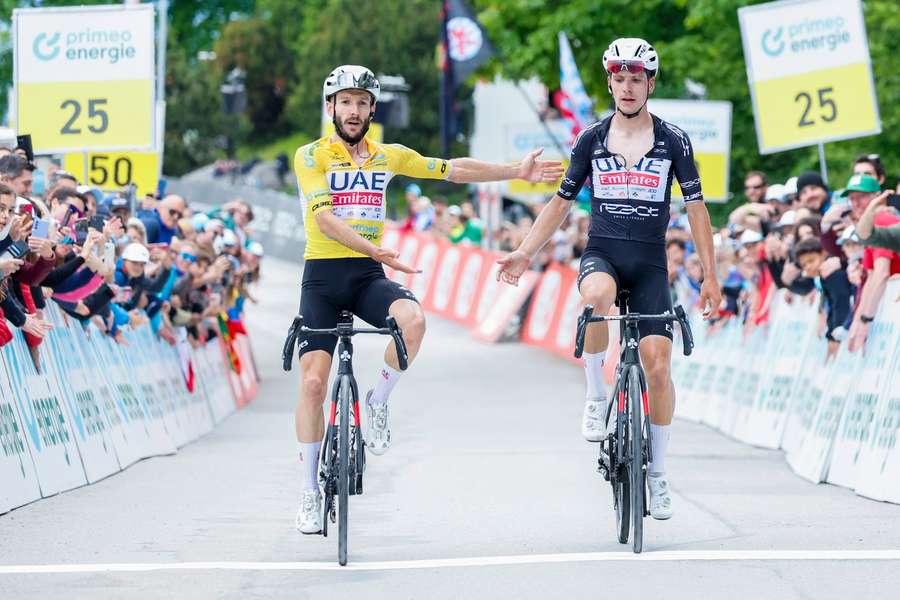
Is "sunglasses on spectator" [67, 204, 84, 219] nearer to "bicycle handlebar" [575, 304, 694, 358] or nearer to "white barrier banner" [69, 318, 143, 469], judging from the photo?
"white barrier banner" [69, 318, 143, 469]

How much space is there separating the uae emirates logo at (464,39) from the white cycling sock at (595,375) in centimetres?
2685

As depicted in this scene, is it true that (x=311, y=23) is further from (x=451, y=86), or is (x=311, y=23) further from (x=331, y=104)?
(x=331, y=104)

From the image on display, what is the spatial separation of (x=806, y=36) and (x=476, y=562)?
12525mm

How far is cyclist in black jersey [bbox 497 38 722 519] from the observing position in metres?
10.3

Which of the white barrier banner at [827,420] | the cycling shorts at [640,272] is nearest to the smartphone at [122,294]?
the white barrier banner at [827,420]

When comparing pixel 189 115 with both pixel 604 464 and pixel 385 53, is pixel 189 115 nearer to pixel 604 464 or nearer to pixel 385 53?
pixel 385 53

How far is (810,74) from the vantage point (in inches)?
811

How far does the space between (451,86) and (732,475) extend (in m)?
24.4

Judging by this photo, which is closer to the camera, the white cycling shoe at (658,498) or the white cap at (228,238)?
the white cycling shoe at (658,498)

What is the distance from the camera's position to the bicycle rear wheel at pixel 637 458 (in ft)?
31.8

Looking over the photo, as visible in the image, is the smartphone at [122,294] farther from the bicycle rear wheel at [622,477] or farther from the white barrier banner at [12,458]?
the bicycle rear wheel at [622,477]

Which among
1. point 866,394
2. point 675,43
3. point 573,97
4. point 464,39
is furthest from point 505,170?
point 464,39

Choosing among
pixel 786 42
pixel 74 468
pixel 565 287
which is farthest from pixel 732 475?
pixel 565 287

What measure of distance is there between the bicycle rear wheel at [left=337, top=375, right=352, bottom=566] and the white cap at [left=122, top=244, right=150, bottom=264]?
6.81 m
